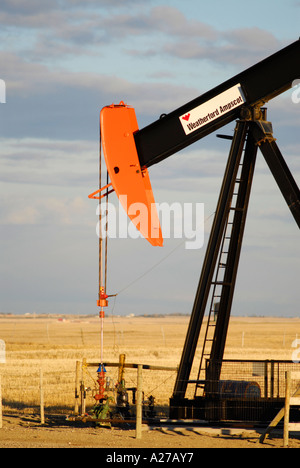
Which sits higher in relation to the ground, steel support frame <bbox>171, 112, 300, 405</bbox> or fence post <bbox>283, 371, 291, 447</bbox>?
steel support frame <bbox>171, 112, 300, 405</bbox>

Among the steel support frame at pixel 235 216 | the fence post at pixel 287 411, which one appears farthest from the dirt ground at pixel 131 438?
the steel support frame at pixel 235 216

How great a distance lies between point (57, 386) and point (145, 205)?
10.1m

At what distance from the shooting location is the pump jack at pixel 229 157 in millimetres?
13516

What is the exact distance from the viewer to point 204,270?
13820mm

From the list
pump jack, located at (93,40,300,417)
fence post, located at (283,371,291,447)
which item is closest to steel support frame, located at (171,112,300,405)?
pump jack, located at (93,40,300,417)

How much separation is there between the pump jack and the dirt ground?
2.96 ft
